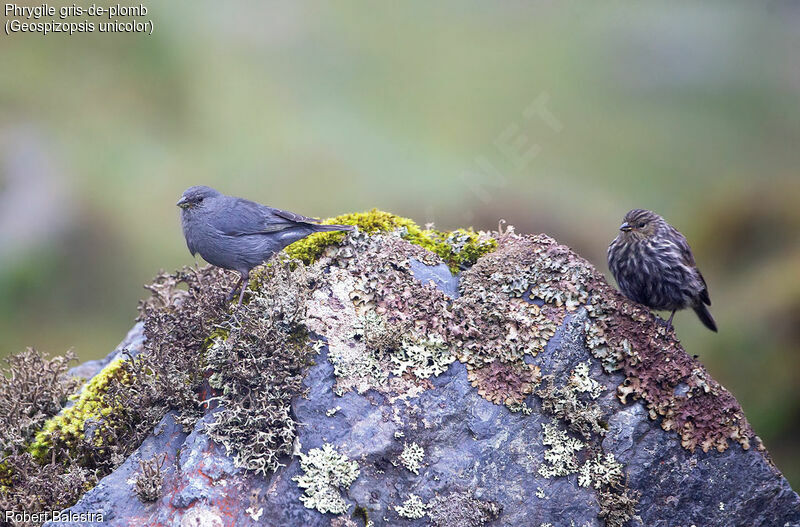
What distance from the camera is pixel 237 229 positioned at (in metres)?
6.01

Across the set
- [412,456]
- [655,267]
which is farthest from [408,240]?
[655,267]

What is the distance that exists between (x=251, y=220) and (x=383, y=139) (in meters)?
6.55

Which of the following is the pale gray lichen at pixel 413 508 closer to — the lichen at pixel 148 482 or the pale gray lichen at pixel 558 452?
the pale gray lichen at pixel 558 452

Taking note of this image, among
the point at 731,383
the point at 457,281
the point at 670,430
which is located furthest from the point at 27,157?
the point at 731,383

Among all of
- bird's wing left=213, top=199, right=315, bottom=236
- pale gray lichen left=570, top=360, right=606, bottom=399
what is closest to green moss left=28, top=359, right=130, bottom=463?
bird's wing left=213, top=199, right=315, bottom=236

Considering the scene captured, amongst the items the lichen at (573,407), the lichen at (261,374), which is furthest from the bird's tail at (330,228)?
the lichen at (573,407)

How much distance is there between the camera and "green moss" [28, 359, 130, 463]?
18.9 feet

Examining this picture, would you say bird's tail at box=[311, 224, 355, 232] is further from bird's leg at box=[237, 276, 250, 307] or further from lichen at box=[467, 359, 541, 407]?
lichen at box=[467, 359, 541, 407]

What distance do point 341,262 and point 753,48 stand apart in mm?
9797

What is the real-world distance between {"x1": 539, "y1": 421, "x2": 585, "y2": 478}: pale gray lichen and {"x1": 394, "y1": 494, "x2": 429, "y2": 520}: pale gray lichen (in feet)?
3.16

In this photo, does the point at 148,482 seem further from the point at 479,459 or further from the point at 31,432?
the point at 479,459

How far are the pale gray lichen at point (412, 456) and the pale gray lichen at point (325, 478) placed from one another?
1.22ft

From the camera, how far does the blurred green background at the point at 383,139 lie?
1106 centimetres

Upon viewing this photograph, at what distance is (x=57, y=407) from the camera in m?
6.25
